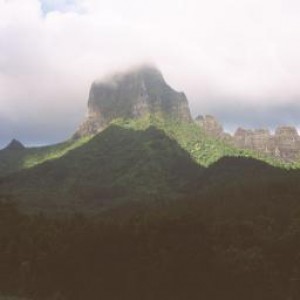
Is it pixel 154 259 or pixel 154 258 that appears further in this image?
pixel 154 258

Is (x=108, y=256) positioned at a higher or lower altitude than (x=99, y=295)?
higher

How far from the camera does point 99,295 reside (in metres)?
90.6

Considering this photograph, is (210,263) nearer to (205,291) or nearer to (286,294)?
(205,291)

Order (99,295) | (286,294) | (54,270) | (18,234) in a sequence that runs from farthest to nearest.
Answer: (18,234) → (54,270) → (99,295) → (286,294)

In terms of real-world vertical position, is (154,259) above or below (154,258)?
below

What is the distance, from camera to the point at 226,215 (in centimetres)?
11938

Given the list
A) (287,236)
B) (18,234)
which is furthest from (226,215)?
(18,234)

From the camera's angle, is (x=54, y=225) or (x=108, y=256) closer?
(x=108, y=256)

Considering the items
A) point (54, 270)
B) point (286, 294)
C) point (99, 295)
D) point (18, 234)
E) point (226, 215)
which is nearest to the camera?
point (286, 294)

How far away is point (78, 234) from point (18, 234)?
11.3 meters

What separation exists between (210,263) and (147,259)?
937cm

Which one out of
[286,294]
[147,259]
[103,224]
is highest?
[103,224]

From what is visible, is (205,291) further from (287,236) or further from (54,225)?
(54,225)

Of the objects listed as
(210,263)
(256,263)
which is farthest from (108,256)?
(256,263)
